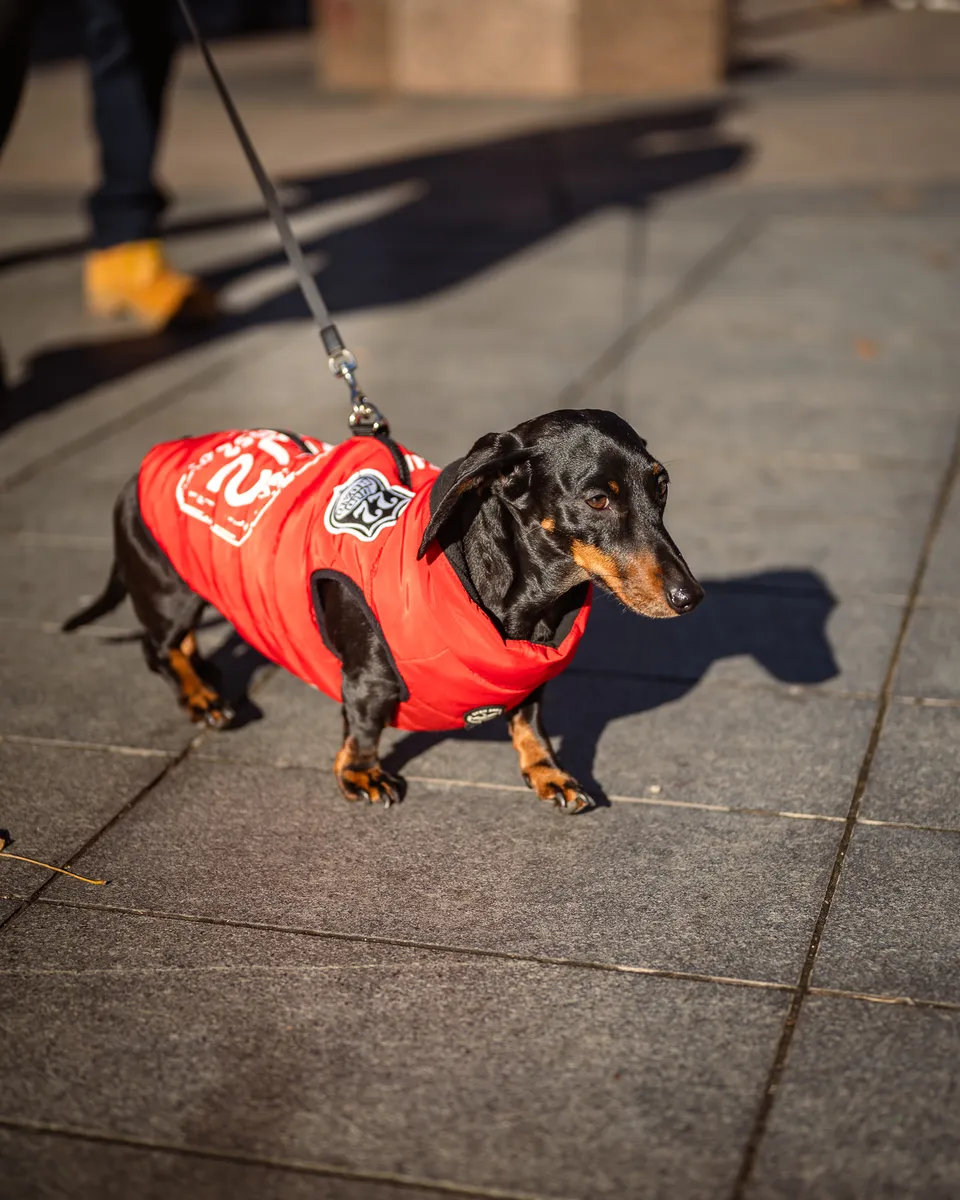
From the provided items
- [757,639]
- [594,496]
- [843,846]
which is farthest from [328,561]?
[757,639]

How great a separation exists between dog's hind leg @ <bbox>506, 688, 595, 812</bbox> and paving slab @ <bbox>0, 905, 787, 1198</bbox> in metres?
0.64

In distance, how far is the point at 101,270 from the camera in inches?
316

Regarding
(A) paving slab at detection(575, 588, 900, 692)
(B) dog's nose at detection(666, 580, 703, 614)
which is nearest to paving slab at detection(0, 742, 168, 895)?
(A) paving slab at detection(575, 588, 900, 692)

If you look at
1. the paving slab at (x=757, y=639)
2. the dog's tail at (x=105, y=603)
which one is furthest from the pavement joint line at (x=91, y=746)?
the paving slab at (x=757, y=639)

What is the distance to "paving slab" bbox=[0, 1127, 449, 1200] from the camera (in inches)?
101

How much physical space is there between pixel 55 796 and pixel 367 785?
2.71ft

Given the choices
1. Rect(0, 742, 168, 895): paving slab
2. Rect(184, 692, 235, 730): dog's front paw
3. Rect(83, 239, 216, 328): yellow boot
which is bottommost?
Rect(83, 239, 216, 328): yellow boot

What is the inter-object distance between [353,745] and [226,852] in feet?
1.34

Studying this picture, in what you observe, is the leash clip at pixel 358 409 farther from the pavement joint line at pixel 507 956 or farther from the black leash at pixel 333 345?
the pavement joint line at pixel 507 956

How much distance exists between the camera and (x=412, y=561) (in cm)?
350

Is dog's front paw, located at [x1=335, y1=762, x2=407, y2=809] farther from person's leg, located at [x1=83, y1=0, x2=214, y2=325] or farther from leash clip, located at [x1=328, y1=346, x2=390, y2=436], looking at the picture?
person's leg, located at [x1=83, y1=0, x2=214, y2=325]

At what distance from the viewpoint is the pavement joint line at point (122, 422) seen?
6.21 metres

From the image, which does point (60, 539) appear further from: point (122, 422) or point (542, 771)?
point (542, 771)

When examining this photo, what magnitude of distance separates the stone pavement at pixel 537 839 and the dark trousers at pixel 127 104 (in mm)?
675
